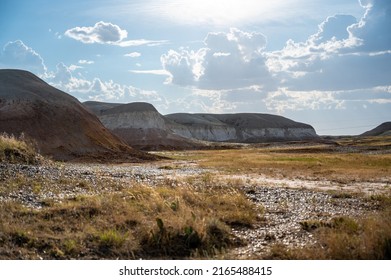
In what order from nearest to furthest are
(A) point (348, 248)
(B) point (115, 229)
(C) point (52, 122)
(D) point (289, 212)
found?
(A) point (348, 248)
(B) point (115, 229)
(D) point (289, 212)
(C) point (52, 122)

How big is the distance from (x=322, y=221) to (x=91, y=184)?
1191 centimetres

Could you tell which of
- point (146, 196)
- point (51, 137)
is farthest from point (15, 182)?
point (51, 137)

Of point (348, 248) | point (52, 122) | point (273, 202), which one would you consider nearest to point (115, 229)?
point (348, 248)

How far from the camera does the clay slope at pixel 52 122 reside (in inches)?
2111

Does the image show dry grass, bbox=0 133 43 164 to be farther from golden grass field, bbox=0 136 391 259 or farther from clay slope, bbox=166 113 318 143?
clay slope, bbox=166 113 318 143

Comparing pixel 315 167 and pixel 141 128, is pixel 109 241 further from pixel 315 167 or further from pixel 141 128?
pixel 141 128

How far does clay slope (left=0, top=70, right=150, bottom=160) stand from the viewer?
53.6 metres

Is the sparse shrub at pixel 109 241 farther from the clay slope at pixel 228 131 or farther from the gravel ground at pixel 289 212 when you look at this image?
the clay slope at pixel 228 131

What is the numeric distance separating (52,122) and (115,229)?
48589 mm

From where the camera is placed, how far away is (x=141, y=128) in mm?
121312

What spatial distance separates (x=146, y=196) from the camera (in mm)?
17141

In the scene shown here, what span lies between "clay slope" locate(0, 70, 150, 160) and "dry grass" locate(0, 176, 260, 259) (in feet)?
121

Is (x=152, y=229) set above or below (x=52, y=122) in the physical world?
below
